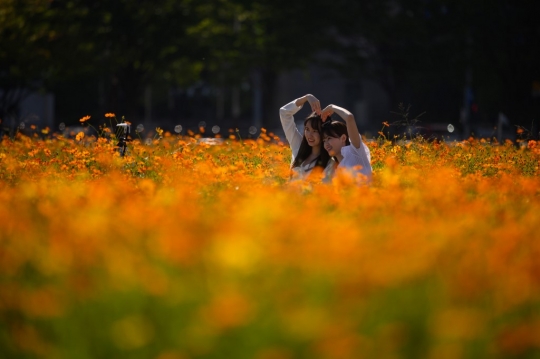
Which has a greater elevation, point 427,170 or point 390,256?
point 390,256

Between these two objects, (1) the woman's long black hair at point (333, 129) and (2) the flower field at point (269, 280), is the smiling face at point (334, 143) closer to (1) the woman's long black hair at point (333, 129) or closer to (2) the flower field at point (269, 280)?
(1) the woman's long black hair at point (333, 129)

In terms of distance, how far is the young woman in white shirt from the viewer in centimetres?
811

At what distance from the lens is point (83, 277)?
384 centimetres

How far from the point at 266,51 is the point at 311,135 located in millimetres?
30782

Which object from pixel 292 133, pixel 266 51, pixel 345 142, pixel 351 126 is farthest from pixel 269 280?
pixel 266 51

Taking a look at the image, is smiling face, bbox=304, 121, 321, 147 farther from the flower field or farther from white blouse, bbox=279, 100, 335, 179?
the flower field

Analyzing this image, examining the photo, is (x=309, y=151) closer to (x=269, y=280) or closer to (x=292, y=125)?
(x=292, y=125)

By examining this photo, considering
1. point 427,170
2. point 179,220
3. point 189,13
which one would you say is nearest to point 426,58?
point 189,13

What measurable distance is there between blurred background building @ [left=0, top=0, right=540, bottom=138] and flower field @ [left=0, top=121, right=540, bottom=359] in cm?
1635

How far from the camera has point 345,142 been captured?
332 inches

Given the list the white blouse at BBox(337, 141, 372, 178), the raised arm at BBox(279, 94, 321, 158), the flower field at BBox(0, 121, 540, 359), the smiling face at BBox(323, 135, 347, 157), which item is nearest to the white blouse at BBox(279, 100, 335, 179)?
the raised arm at BBox(279, 94, 321, 158)

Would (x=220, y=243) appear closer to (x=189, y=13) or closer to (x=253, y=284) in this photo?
(x=253, y=284)

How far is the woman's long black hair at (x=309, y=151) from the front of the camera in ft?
27.2

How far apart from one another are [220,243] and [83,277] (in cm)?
56
